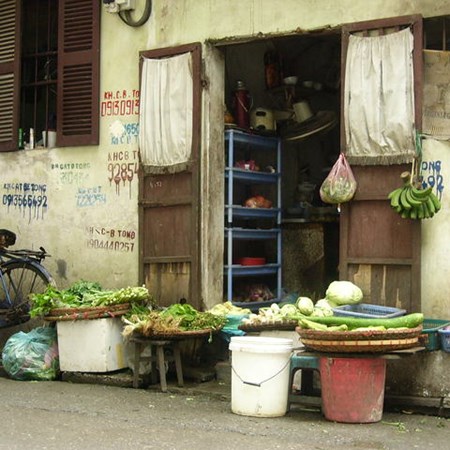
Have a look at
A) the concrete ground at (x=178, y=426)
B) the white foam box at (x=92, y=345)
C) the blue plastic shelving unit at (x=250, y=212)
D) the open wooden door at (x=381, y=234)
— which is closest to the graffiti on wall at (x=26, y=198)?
the white foam box at (x=92, y=345)

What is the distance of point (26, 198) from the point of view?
10641 mm

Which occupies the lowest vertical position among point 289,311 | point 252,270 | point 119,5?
point 289,311

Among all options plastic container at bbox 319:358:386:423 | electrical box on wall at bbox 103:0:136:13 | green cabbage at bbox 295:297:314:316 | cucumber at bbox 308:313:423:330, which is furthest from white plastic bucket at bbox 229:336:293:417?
electrical box on wall at bbox 103:0:136:13

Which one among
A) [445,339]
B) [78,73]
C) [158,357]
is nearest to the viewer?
[445,339]

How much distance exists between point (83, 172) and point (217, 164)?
1845 mm

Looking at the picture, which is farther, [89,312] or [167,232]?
[167,232]

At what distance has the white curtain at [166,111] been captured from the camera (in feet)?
30.3

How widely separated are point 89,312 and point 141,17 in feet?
11.6

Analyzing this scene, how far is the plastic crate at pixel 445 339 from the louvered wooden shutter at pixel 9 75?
614cm

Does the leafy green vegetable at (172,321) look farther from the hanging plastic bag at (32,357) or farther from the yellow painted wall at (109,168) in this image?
the yellow painted wall at (109,168)

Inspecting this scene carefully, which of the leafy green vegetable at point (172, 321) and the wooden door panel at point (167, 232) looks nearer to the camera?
the leafy green vegetable at point (172, 321)

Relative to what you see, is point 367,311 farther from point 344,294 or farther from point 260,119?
point 260,119

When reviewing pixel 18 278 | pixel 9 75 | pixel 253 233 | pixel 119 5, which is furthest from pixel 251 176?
pixel 9 75

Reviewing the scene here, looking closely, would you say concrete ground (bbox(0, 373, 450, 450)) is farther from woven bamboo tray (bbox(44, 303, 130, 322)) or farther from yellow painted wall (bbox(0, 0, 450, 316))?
yellow painted wall (bbox(0, 0, 450, 316))
